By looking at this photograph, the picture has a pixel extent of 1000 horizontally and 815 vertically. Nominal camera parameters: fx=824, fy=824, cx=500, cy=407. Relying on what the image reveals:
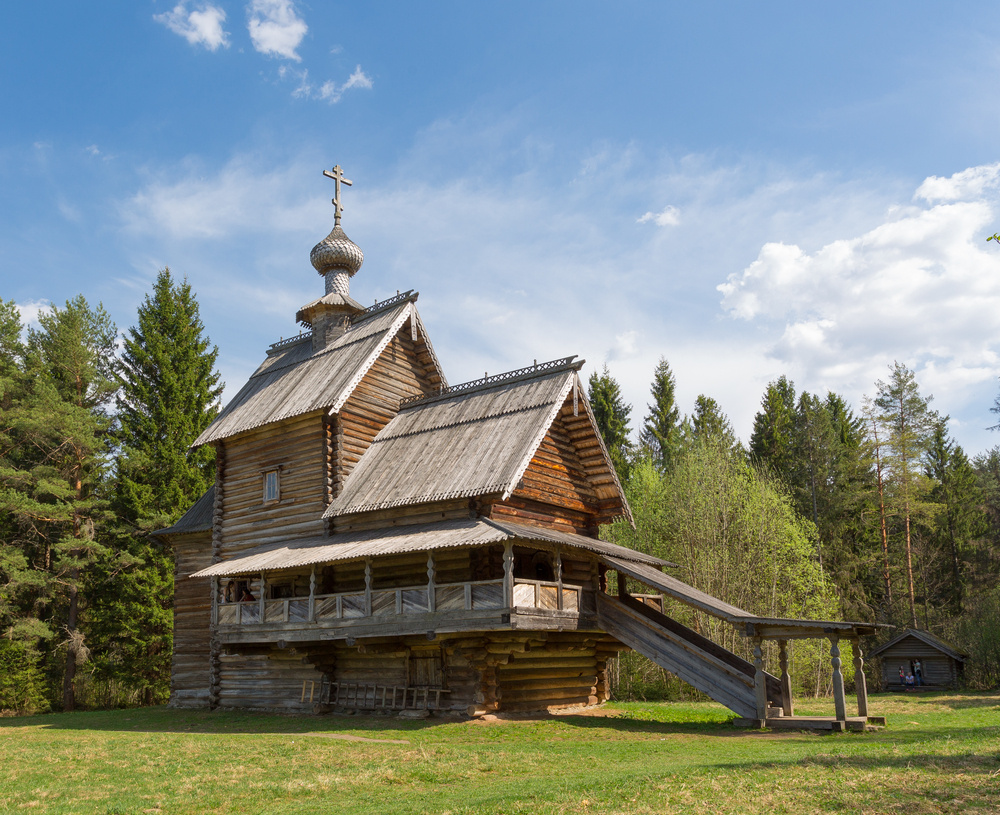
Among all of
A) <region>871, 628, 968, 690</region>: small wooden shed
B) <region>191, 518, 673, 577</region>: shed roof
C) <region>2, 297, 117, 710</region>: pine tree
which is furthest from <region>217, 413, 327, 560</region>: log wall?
<region>871, 628, 968, 690</region>: small wooden shed

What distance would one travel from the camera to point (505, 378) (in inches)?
933

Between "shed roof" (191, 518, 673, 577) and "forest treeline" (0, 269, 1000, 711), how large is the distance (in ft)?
41.6

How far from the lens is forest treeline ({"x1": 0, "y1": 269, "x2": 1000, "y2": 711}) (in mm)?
34781

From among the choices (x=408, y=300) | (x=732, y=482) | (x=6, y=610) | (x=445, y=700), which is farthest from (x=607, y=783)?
(x=6, y=610)

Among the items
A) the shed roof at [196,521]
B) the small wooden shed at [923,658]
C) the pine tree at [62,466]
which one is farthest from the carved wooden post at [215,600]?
the small wooden shed at [923,658]

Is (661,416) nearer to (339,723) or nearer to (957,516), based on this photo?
(957,516)

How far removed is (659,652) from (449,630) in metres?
4.89

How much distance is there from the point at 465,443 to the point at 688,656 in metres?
7.84

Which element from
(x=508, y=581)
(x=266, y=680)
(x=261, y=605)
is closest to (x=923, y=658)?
(x=508, y=581)

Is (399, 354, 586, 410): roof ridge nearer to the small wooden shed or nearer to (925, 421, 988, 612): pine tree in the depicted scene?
the small wooden shed

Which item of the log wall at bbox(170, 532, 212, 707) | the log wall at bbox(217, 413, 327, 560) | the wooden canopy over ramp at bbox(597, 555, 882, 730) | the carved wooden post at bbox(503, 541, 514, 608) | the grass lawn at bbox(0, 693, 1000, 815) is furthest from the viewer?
the log wall at bbox(170, 532, 212, 707)

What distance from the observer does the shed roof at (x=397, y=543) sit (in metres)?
18.2

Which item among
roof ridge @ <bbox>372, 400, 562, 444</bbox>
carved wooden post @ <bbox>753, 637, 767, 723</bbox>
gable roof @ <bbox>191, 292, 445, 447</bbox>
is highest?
gable roof @ <bbox>191, 292, 445, 447</bbox>

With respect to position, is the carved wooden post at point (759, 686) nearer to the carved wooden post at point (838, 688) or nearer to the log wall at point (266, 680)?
the carved wooden post at point (838, 688)
